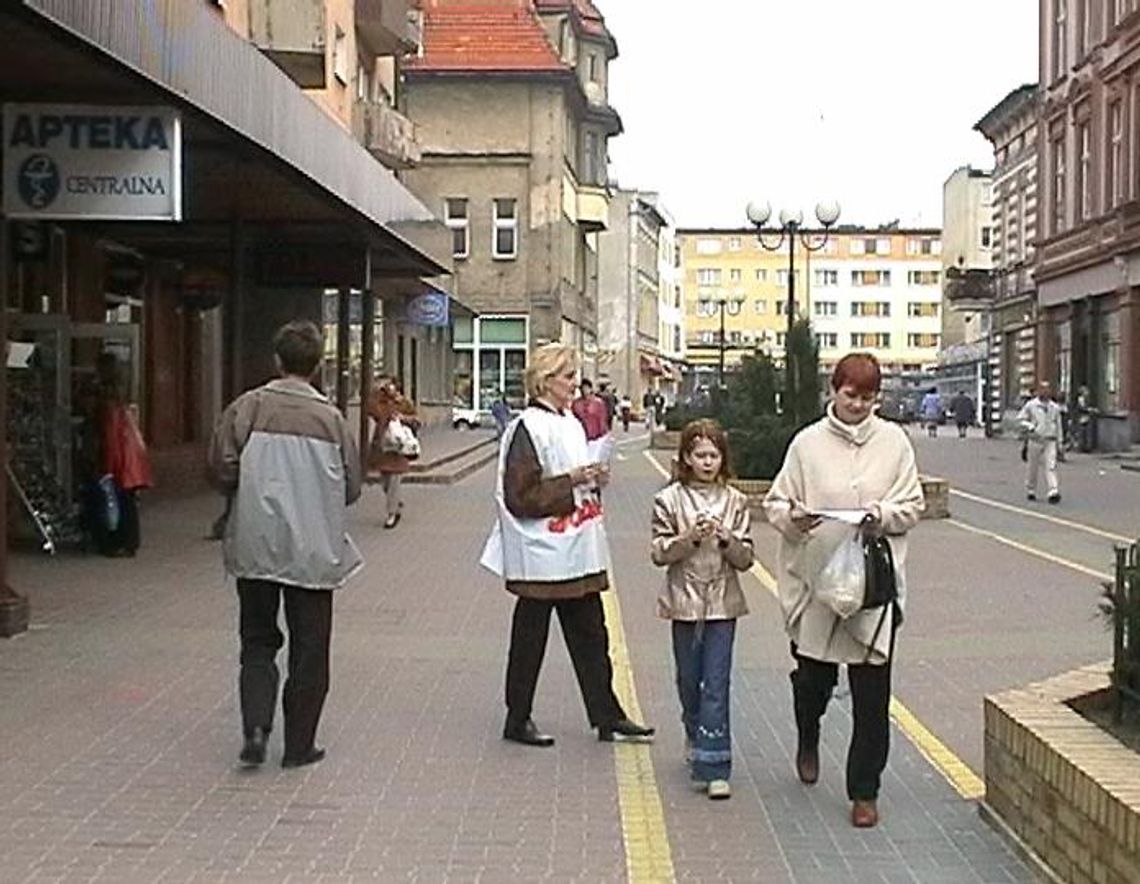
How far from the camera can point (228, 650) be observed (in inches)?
474

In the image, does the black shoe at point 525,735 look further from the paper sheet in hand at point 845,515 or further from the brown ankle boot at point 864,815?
the paper sheet in hand at point 845,515

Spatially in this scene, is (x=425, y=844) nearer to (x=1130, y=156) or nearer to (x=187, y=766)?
(x=187, y=766)

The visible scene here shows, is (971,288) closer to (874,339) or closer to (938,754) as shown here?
(938,754)

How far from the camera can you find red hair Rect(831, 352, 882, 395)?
7.58m

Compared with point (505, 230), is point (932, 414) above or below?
below

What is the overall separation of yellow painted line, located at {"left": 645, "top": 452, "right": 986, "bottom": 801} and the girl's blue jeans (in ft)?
3.26

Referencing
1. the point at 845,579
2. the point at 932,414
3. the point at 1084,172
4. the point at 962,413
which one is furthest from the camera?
the point at 932,414

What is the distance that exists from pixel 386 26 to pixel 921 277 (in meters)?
113

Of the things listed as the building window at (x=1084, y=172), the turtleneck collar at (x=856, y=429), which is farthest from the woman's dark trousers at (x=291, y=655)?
the building window at (x=1084, y=172)

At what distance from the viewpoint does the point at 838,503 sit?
7.56 meters

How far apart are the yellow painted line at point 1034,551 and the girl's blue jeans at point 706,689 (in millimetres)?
9123

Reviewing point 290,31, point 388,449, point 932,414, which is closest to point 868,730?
point 388,449

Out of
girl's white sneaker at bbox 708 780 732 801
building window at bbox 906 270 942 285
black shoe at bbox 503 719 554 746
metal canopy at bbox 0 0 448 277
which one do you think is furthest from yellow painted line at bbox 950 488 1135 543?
building window at bbox 906 270 942 285

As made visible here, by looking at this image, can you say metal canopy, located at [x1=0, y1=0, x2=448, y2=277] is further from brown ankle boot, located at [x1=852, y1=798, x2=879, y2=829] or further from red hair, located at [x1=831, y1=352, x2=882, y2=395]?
brown ankle boot, located at [x1=852, y1=798, x2=879, y2=829]
